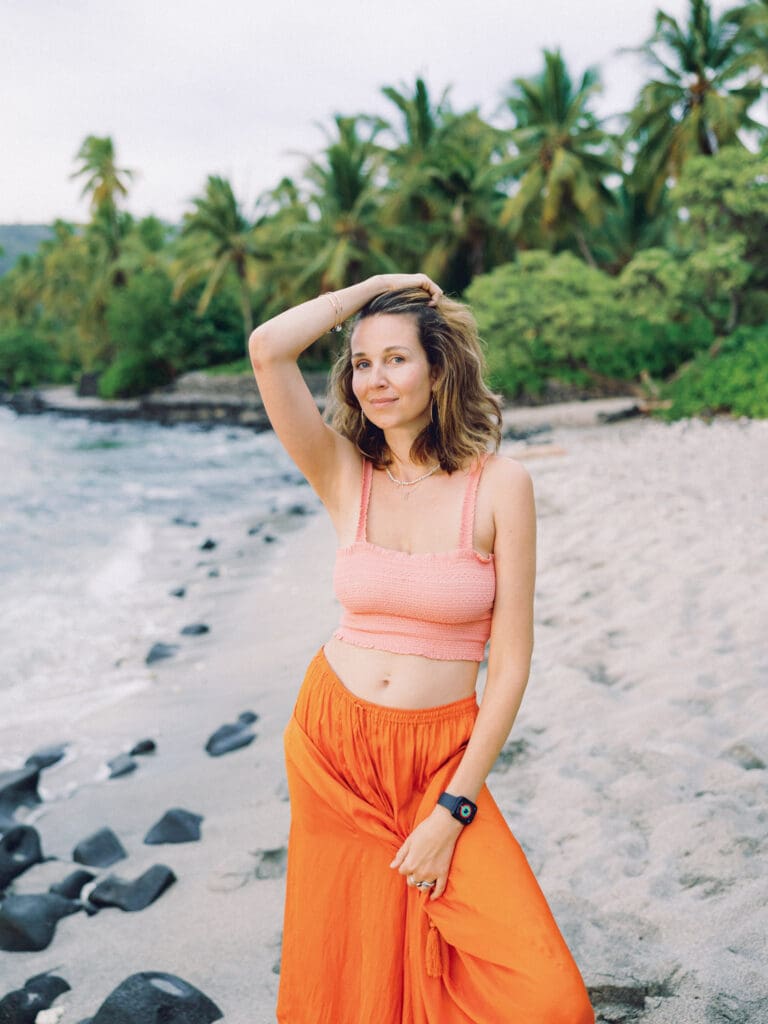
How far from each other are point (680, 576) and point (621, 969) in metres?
3.47

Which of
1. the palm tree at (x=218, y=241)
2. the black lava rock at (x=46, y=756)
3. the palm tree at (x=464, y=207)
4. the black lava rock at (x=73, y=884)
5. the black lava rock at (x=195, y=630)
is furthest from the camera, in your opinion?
the palm tree at (x=218, y=241)

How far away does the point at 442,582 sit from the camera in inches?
67.3

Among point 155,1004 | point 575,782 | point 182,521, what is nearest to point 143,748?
point 155,1004

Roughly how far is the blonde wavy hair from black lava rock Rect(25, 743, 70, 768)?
130 inches

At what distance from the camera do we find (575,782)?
3066mm

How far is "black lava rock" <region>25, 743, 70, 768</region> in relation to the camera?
4.26 metres

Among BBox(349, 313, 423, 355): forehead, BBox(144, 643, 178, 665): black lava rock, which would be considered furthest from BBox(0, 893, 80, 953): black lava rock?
BBox(144, 643, 178, 665): black lava rock

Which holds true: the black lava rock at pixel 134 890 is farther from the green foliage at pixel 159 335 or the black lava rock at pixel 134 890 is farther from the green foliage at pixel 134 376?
the green foliage at pixel 134 376

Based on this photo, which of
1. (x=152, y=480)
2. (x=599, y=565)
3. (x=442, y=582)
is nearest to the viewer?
(x=442, y=582)

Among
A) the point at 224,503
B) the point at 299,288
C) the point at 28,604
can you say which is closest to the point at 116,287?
the point at 299,288

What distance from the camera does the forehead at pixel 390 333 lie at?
1828 mm

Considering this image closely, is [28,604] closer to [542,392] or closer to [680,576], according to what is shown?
[680,576]

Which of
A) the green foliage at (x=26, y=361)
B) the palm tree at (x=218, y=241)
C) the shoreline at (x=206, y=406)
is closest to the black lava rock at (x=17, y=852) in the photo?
the shoreline at (x=206, y=406)

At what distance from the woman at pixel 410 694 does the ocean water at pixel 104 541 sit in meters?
3.77
